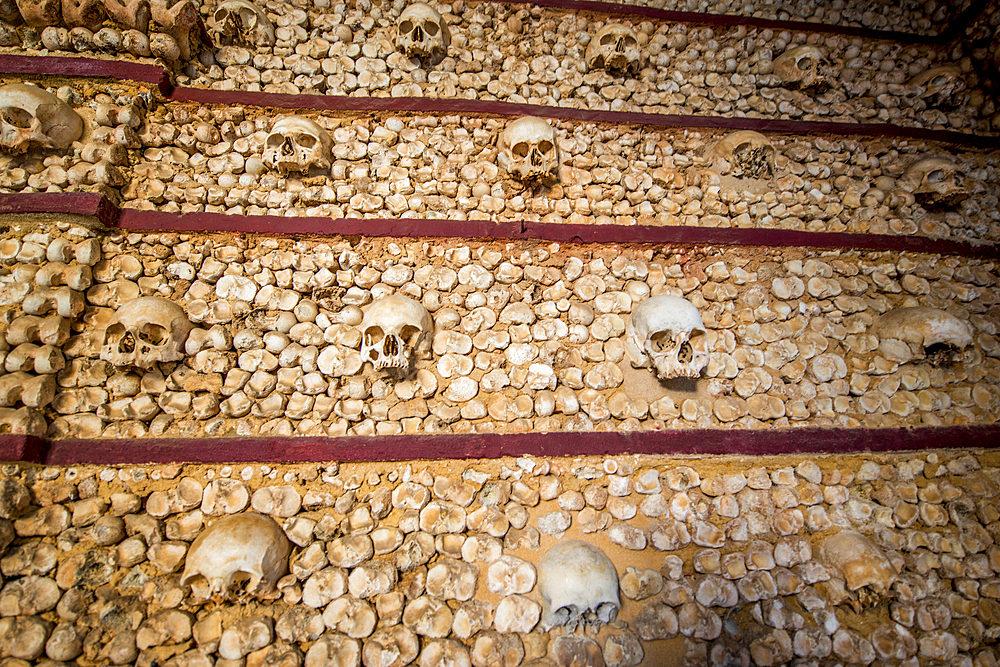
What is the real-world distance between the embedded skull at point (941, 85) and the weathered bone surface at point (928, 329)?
95.3 inches

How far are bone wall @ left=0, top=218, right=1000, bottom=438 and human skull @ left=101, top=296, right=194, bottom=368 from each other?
0.04 m

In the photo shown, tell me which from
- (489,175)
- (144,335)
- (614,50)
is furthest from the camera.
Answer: (614,50)

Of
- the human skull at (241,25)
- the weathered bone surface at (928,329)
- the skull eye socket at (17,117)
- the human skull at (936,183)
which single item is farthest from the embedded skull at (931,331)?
the skull eye socket at (17,117)

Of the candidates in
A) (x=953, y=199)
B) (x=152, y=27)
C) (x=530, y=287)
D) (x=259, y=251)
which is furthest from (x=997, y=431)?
(x=152, y=27)

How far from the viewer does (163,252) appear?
2.97 metres

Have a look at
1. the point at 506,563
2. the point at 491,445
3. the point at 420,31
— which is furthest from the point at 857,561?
the point at 420,31

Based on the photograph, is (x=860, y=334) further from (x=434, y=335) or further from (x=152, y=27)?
(x=152, y=27)

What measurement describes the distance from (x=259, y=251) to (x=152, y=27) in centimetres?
213

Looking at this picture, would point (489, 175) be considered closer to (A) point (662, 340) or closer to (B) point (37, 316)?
(A) point (662, 340)

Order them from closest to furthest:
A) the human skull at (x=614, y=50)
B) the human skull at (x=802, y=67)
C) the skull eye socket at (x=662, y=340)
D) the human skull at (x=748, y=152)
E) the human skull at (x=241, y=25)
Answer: the skull eye socket at (x=662, y=340) < the human skull at (x=241, y=25) < the human skull at (x=748, y=152) < the human skull at (x=614, y=50) < the human skull at (x=802, y=67)

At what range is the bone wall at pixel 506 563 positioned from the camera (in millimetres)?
2264

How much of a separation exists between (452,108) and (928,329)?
13.2ft

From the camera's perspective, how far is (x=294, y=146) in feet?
10.3

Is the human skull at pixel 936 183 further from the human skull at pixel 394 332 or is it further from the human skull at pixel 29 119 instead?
the human skull at pixel 29 119
